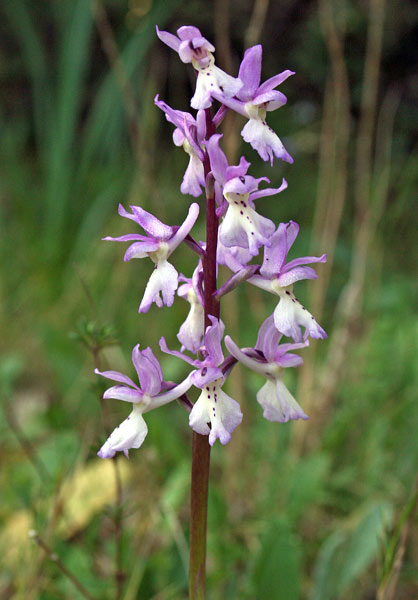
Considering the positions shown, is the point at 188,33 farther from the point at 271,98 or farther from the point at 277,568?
the point at 277,568

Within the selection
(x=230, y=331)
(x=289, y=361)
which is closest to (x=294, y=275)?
(x=289, y=361)

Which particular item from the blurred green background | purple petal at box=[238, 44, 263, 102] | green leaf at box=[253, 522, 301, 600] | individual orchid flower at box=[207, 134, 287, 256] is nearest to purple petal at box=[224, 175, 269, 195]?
individual orchid flower at box=[207, 134, 287, 256]

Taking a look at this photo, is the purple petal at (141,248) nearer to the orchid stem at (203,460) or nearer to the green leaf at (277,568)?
the orchid stem at (203,460)

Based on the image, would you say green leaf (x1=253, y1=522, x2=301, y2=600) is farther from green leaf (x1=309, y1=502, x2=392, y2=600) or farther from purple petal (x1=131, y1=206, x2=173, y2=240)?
purple petal (x1=131, y1=206, x2=173, y2=240)

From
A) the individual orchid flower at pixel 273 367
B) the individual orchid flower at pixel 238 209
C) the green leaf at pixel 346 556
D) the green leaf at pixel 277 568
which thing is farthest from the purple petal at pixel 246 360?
the green leaf at pixel 346 556

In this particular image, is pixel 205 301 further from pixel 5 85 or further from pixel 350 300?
pixel 5 85

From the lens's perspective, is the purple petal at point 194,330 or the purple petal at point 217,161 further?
the purple petal at point 194,330

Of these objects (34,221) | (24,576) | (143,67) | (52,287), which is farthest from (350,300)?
(143,67)
